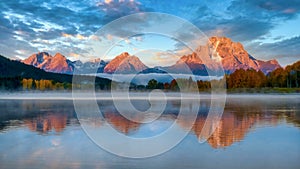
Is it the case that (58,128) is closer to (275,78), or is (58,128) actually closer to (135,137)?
(135,137)

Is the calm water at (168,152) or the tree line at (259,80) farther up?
the tree line at (259,80)

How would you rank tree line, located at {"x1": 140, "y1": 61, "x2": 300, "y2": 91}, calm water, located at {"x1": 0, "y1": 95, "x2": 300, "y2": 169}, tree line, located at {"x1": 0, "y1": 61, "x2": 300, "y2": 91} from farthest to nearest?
tree line, located at {"x1": 0, "y1": 61, "x2": 300, "y2": 91}, tree line, located at {"x1": 140, "y1": 61, "x2": 300, "y2": 91}, calm water, located at {"x1": 0, "y1": 95, "x2": 300, "y2": 169}

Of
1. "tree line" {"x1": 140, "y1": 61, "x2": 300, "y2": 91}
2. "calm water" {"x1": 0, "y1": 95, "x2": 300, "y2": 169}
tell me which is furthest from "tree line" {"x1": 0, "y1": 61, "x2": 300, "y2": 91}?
"calm water" {"x1": 0, "y1": 95, "x2": 300, "y2": 169}

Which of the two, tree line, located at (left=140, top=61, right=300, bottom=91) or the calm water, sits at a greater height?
tree line, located at (left=140, top=61, right=300, bottom=91)

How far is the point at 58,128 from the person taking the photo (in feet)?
45.0

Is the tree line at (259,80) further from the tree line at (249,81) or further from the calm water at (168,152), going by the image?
the calm water at (168,152)

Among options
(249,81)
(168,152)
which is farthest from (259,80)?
(168,152)

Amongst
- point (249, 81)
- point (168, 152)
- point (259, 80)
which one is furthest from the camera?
point (249, 81)

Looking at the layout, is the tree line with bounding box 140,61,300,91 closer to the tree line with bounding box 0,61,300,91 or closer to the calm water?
the tree line with bounding box 0,61,300,91

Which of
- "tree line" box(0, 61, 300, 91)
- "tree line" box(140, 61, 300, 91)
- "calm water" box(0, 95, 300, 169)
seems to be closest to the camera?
"calm water" box(0, 95, 300, 169)

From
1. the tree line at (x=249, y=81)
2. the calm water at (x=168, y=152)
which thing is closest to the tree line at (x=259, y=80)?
the tree line at (x=249, y=81)

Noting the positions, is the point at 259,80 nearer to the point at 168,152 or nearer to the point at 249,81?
the point at 249,81

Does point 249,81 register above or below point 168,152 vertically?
above

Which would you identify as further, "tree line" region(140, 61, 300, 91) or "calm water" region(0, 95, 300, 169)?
"tree line" region(140, 61, 300, 91)
